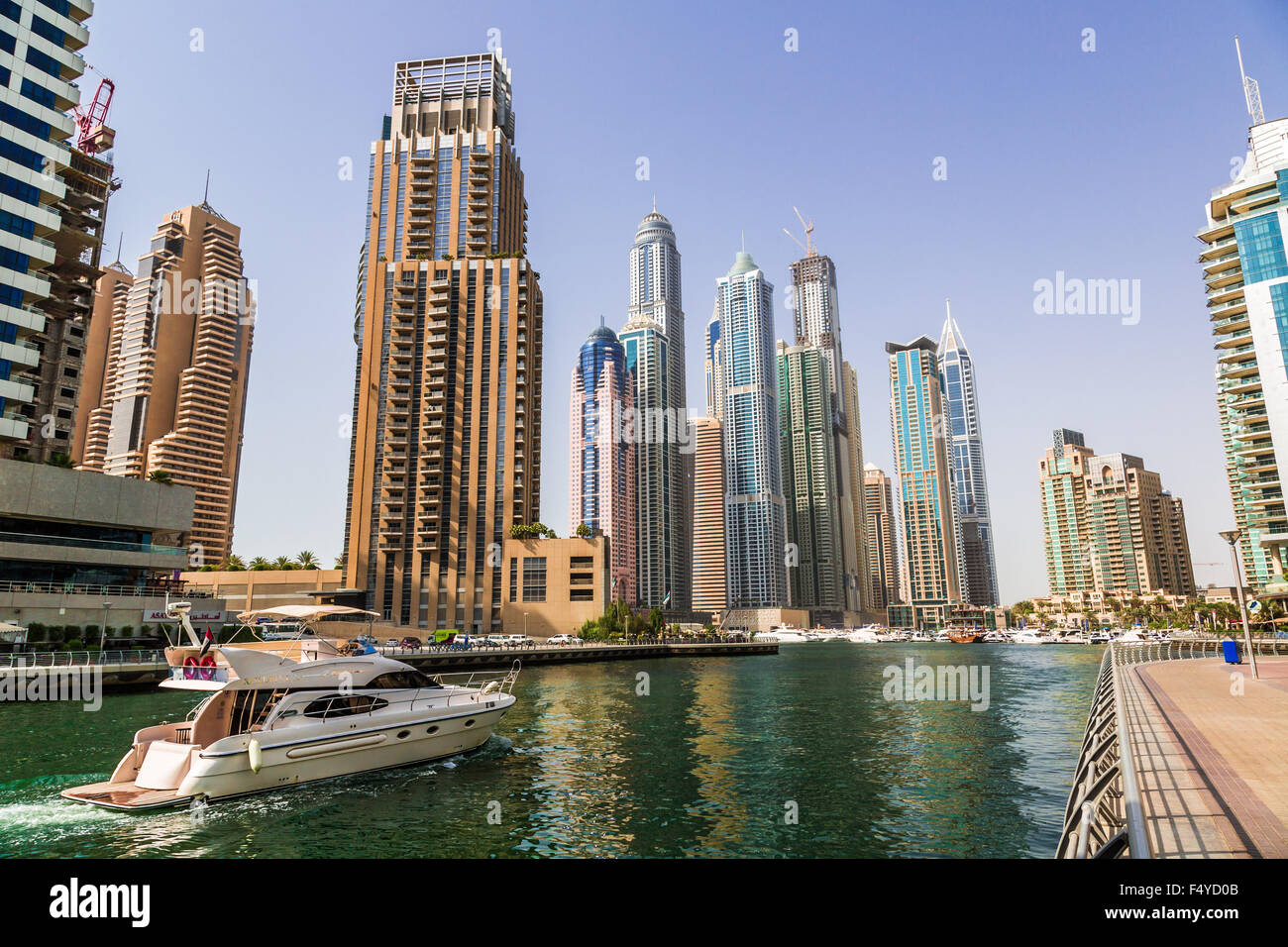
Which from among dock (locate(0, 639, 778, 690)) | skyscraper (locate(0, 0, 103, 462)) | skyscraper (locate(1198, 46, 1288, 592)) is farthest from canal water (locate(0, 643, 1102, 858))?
skyscraper (locate(1198, 46, 1288, 592))

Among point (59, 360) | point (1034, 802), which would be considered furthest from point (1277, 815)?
point (59, 360)

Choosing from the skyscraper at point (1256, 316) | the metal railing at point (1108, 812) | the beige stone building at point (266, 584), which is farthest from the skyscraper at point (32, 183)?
the skyscraper at point (1256, 316)

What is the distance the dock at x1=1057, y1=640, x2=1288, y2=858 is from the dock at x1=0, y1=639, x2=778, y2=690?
174ft

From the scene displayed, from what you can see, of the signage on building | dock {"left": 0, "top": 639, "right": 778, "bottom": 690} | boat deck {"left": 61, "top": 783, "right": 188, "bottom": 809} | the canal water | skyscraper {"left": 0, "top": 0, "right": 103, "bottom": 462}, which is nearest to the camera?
the canal water

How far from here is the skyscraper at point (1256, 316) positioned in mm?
97500

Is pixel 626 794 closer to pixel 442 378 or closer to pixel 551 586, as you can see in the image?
pixel 551 586

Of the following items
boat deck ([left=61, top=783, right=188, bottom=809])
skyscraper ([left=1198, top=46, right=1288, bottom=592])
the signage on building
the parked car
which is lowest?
the parked car

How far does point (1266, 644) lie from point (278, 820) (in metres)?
105

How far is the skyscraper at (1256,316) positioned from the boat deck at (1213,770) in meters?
95.6

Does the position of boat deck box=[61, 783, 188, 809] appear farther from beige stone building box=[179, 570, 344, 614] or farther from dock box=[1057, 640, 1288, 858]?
beige stone building box=[179, 570, 344, 614]

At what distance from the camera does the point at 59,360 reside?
7906cm

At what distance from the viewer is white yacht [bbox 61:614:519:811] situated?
19.1 metres
